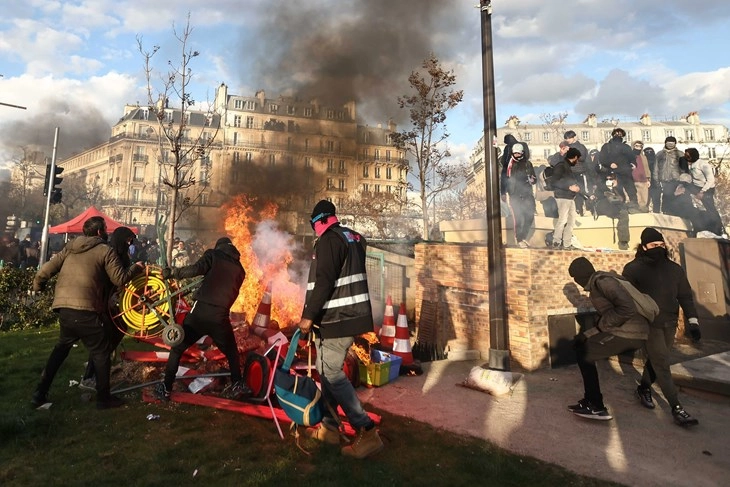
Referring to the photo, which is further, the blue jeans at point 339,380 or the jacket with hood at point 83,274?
the jacket with hood at point 83,274

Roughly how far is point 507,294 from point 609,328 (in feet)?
7.44

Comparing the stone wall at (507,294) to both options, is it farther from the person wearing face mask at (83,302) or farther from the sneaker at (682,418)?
the person wearing face mask at (83,302)

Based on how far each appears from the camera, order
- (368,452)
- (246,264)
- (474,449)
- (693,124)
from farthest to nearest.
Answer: (693,124)
(246,264)
(474,449)
(368,452)

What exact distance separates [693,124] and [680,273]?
105536mm

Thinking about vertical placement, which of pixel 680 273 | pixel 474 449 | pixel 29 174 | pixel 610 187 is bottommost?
pixel 474 449

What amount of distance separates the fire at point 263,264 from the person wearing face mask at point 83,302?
3.60 metres

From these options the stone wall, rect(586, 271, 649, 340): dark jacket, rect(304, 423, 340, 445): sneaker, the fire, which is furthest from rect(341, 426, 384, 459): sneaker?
the fire

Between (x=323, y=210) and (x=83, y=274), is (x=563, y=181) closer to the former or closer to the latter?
(x=323, y=210)

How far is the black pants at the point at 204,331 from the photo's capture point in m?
4.32

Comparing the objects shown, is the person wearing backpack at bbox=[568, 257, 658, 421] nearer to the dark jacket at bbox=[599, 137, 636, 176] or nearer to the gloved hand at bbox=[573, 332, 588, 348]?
the gloved hand at bbox=[573, 332, 588, 348]

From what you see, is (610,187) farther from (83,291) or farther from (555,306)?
(83,291)

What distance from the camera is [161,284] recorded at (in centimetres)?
491

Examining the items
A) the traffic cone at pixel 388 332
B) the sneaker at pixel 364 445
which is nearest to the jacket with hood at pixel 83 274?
the sneaker at pixel 364 445

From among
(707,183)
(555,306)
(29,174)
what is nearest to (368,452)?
(555,306)
